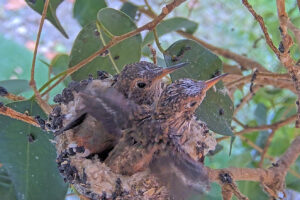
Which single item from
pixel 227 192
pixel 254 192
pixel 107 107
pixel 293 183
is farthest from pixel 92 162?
pixel 293 183

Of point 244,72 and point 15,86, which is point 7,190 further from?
point 244,72

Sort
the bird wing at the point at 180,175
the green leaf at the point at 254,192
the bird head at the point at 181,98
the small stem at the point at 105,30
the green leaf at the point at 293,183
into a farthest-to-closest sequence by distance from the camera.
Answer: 1. the green leaf at the point at 293,183
2. the green leaf at the point at 254,192
3. the small stem at the point at 105,30
4. the bird head at the point at 181,98
5. the bird wing at the point at 180,175

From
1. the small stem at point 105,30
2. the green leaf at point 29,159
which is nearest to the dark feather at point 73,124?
the green leaf at point 29,159

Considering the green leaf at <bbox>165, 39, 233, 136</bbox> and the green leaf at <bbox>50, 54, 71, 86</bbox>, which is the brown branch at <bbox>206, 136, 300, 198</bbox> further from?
the green leaf at <bbox>50, 54, 71, 86</bbox>


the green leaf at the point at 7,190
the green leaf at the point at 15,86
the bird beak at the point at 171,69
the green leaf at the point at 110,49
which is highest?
the green leaf at the point at 110,49

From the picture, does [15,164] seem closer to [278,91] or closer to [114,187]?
[114,187]

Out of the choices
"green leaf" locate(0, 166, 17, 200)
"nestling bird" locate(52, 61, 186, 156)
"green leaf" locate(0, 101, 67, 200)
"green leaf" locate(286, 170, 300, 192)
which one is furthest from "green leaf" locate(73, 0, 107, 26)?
"green leaf" locate(286, 170, 300, 192)

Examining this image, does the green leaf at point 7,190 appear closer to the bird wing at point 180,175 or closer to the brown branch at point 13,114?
the brown branch at point 13,114
